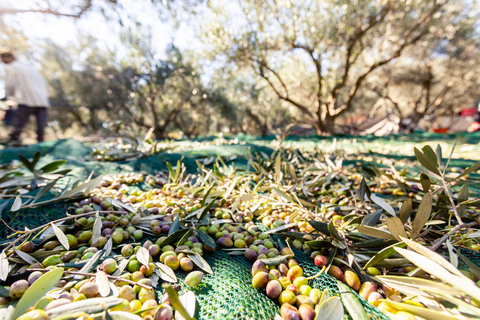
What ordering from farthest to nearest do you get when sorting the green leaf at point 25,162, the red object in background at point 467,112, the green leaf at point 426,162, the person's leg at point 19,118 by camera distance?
the red object in background at point 467,112 → the person's leg at point 19,118 → the green leaf at point 25,162 → the green leaf at point 426,162

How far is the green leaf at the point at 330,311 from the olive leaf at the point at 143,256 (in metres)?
0.56

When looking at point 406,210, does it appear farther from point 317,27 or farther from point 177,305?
point 317,27

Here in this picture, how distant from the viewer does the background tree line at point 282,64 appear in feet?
20.9

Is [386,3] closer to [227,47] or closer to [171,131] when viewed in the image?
→ [227,47]

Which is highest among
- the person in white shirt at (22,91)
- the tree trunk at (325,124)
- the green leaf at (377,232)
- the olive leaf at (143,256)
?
the person in white shirt at (22,91)

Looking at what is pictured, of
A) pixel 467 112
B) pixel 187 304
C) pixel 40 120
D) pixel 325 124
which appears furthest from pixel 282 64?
pixel 467 112

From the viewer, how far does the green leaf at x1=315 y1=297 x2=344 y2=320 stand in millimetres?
586

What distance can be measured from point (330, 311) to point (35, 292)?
2.47 feet

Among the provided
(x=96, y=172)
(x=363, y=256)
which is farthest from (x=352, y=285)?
(x=96, y=172)

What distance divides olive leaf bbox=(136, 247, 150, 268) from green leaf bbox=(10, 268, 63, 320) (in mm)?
228

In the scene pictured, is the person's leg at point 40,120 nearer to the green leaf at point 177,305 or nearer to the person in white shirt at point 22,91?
the person in white shirt at point 22,91

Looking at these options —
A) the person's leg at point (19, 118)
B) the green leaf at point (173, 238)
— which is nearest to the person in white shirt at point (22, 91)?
the person's leg at point (19, 118)

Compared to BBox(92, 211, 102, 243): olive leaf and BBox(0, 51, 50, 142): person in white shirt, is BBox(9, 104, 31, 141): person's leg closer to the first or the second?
BBox(0, 51, 50, 142): person in white shirt

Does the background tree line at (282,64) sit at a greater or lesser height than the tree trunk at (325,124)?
greater
